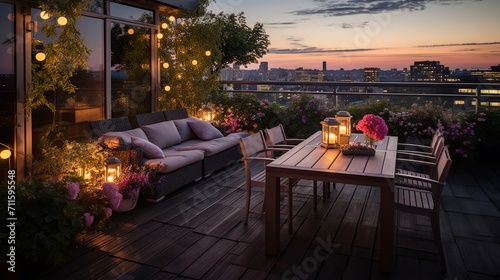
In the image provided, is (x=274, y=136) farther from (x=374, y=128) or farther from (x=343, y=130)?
(x=374, y=128)

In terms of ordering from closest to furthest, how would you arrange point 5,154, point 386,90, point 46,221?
point 46,221 → point 5,154 → point 386,90

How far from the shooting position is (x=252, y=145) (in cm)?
385

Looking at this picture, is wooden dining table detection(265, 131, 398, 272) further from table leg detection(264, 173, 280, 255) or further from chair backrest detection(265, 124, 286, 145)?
chair backrest detection(265, 124, 286, 145)

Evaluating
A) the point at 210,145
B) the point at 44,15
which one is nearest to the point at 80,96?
the point at 44,15

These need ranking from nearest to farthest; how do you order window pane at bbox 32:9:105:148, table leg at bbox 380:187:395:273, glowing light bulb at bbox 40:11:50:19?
table leg at bbox 380:187:395:273 → glowing light bulb at bbox 40:11:50:19 → window pane at bbox 32:9:105:148

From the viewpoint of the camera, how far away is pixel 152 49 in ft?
23.5

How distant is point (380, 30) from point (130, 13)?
4.61 m

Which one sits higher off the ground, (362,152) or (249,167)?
(362,152)

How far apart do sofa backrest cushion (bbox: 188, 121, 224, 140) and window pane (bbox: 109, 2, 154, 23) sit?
6.88ft

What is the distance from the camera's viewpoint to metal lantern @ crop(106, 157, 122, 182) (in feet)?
13.1

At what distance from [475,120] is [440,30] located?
7.51 ft

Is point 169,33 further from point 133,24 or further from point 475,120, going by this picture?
point 475,120

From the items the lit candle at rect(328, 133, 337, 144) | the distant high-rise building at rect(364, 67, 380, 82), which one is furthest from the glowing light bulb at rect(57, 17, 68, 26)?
the distant high-rise building at rect(364, 67, 380, 82)

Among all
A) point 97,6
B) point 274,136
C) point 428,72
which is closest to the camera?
point 274,136
